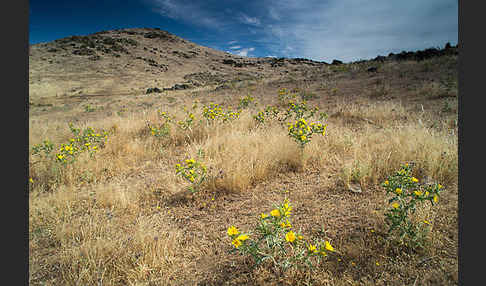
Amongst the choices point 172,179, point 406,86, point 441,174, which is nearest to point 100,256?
point 172,179

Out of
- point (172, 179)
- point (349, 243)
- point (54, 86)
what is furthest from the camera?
point (54, 86)

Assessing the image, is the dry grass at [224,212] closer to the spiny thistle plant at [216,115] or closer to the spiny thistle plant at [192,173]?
the spiny thistle plant at [192,173]

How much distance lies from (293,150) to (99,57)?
49.9m

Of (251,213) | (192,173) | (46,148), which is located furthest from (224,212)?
(46,148)

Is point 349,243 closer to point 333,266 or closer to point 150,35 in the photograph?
point 333,266

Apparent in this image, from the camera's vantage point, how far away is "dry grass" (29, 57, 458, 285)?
1517 mm

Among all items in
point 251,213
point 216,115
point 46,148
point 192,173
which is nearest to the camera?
point 251,213

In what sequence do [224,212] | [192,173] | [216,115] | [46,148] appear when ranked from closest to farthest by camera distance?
1. [224,212]
2. [192,173]
3. [46,148]
4. [216,115]

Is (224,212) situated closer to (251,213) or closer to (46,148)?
(251,213)

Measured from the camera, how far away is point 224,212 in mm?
2332

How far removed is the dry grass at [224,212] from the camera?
1517 millimetres

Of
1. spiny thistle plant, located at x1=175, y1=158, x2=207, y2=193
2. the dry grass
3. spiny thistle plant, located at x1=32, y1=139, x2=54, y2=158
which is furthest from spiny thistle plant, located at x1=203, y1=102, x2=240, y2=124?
spiny thistle plant, located at x1=32, y1=139, x2=54, y2=158

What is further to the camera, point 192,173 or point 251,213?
point 192,173

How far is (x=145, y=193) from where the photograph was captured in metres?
2.73
